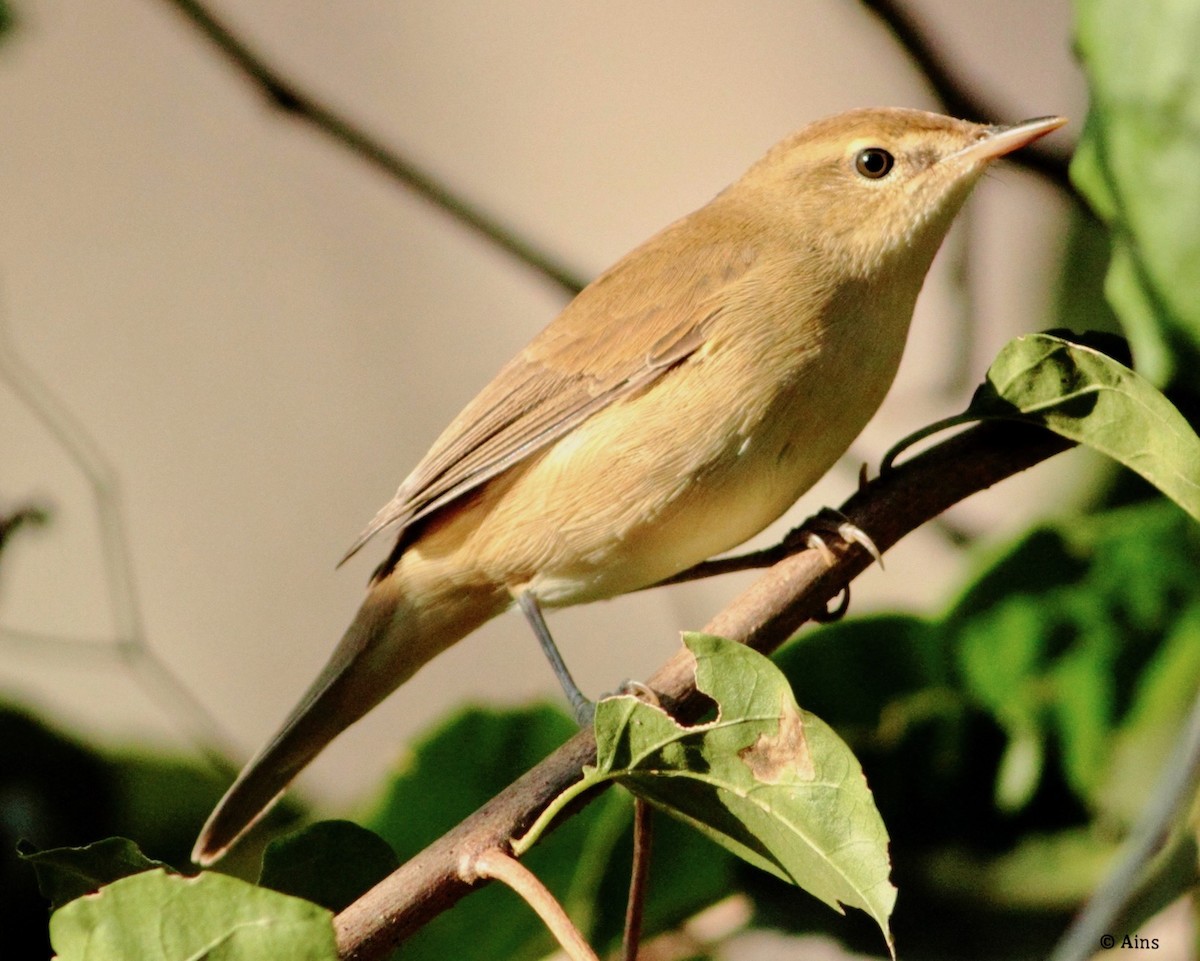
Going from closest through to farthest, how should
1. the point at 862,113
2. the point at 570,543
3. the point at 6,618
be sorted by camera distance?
the point at 570,543
the point at 862,113
the point at 6,618

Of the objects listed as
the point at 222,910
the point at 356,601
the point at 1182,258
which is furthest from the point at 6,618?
the point at 1182,258

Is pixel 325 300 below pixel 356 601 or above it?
above

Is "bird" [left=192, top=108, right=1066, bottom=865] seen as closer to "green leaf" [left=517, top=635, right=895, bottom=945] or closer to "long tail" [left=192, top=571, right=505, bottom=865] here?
"long tail" [left=192, top=571, right=505, bottom=865]

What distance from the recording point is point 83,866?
138 cm

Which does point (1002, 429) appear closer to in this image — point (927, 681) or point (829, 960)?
point (927, 681)

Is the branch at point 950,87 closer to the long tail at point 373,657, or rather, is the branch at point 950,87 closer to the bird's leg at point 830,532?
the bird's leg at point 830,532

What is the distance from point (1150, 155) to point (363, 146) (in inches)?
67.1

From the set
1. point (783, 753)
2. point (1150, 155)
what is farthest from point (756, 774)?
point (1150, 155)

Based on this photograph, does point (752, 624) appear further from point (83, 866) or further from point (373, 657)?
point (373, 657)

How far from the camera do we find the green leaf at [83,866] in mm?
1359

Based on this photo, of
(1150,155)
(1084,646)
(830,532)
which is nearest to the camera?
(1150,155)

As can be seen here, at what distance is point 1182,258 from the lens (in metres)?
1.48

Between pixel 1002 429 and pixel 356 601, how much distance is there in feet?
12.3

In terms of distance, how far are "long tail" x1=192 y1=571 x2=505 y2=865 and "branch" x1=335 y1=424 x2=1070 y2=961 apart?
932 mm
